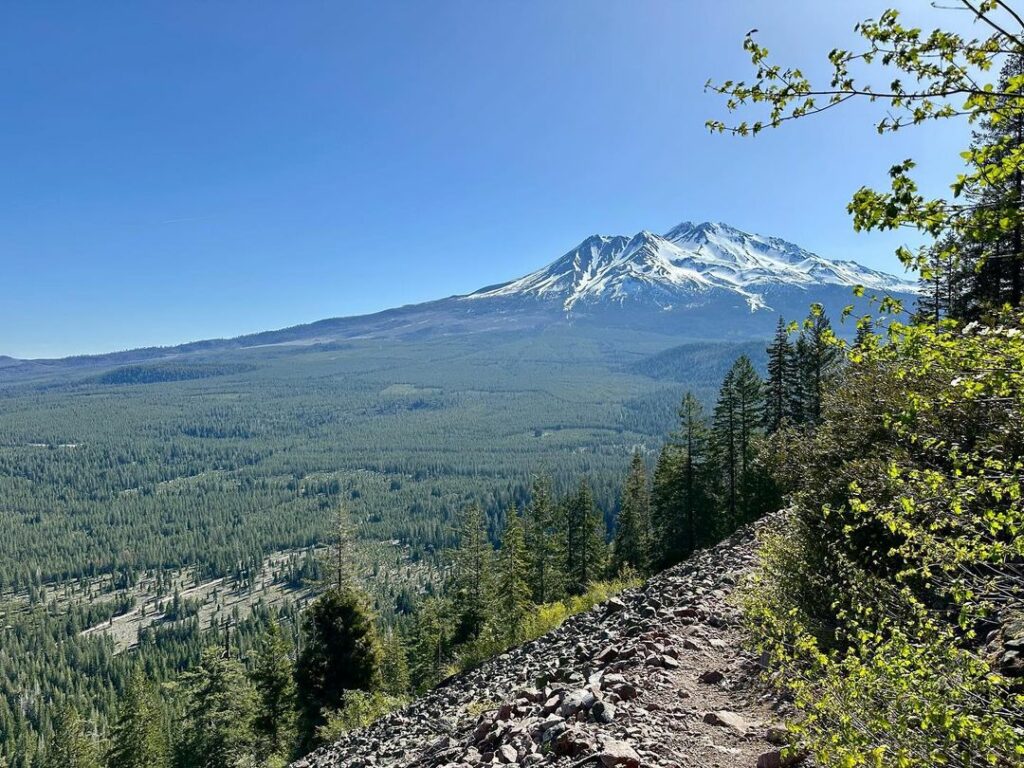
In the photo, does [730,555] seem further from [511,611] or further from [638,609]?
[511,611]

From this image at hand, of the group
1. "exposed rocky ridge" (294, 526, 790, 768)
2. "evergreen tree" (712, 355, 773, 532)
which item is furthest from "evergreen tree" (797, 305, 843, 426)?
"exposed rocky ridge" (294, 526, 790, 768)

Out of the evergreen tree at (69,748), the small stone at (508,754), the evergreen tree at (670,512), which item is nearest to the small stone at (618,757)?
the small stone at (508,754)

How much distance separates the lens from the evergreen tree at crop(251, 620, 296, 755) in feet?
75.9

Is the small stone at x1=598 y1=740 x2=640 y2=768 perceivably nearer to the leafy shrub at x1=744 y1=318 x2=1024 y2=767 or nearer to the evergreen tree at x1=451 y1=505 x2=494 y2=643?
the leafy shrub at x1=744 y1=318 x2=1024 y2=767

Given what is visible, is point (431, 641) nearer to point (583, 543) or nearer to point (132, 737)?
point (583, 543)

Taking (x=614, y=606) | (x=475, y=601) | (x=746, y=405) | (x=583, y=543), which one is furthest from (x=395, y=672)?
(x=746, y=405)

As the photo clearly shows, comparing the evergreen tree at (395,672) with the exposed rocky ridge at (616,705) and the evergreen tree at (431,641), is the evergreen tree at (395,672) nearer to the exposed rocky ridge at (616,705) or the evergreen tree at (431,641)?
the evergreen tree at (431,641)

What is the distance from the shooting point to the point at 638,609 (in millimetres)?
13078

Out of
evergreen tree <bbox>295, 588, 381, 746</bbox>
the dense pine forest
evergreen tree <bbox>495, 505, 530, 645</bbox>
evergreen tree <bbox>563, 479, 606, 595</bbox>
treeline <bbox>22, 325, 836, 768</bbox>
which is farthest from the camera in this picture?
evergreen tree <bbox>563, 479, 606, 595</bbox>

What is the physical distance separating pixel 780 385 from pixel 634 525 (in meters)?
14.1

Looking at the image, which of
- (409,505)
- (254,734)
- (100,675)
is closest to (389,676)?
(254,734)

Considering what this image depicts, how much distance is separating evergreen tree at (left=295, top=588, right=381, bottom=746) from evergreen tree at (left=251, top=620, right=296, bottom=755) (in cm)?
157

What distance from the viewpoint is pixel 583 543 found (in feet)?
129

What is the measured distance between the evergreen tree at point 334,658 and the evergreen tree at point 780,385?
23.1 meters
